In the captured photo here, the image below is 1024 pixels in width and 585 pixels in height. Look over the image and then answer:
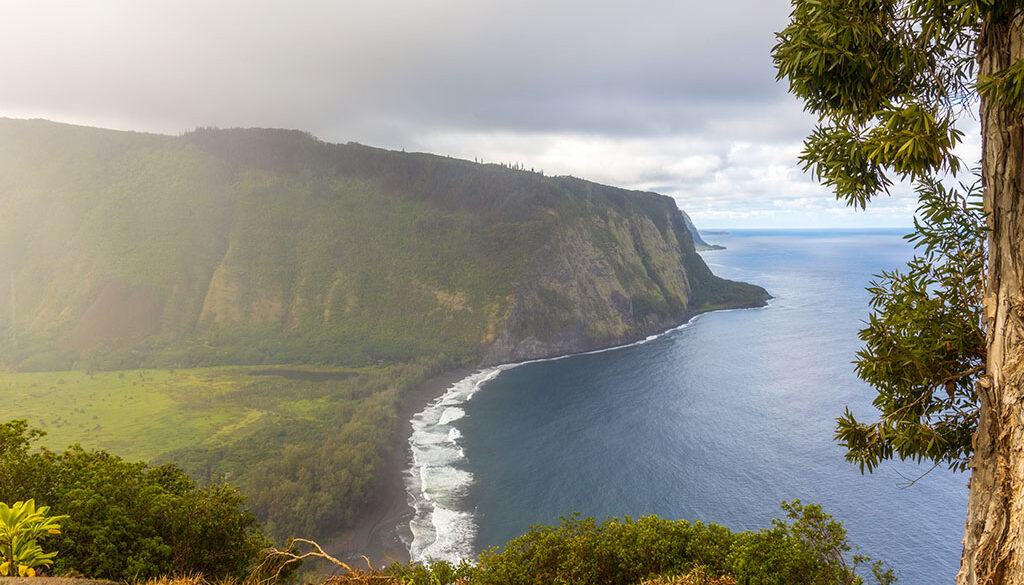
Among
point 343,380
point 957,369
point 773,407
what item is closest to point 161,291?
point 343,380

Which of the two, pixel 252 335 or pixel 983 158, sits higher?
pixel 983 158

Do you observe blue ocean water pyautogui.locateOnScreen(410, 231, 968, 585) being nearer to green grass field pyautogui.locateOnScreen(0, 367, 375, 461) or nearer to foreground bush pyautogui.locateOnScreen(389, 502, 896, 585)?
green grass field pyautogui.locateOnScreen(0, 367, 375, 461)

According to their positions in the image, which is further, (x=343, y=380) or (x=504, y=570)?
(x=343, y=380)

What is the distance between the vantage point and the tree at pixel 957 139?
6.34 meters

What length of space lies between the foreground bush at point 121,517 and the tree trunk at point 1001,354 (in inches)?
806

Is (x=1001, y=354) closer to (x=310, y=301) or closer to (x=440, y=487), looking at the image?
(x=440, y=487)

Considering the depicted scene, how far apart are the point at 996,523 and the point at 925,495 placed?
3137 inches

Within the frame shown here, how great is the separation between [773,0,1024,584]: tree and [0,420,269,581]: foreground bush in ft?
67.9

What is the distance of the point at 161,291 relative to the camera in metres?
182

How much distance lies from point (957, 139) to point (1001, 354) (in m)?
3.01

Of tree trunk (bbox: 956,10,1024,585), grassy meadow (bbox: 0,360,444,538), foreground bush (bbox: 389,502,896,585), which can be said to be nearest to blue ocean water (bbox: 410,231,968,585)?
grassy meadow (bbox: 0,360,444,538)

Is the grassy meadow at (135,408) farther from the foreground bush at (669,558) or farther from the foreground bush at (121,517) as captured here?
the foreground bush at (669,558)

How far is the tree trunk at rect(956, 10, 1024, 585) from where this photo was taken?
249 inches

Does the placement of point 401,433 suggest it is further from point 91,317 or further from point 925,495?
point 91,317
